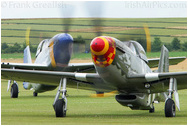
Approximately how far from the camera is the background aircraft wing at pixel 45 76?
13.5 m

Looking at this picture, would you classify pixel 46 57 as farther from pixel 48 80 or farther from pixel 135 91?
pixel 135 91

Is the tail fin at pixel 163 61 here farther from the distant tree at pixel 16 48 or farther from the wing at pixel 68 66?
the distant tree at pixel 16 48

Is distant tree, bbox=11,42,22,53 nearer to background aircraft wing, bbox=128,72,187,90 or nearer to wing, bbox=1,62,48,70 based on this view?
wing, bbox=1,62,48,70

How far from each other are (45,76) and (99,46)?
331 cm

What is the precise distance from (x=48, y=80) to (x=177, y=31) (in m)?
51.1

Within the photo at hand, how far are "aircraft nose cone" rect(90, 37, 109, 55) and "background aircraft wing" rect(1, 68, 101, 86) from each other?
61.6 inches

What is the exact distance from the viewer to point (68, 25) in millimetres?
16484

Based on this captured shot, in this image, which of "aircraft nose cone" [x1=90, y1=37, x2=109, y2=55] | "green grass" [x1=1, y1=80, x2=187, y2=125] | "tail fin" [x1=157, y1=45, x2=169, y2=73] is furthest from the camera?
"tail fin" [x1=157, y1=45, x2=169, y2=73]

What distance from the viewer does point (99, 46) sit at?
11.7m

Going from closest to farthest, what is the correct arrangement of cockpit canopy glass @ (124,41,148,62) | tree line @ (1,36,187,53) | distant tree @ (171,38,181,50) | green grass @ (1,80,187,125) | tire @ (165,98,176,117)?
green grass @ (1,80,187,125) → tire @ (165,98,176,117) → cockpit canopy glass @ (124,41,148,62) → tree line @ (1,36,187,53) → distant tree @ (171,38,181,50)

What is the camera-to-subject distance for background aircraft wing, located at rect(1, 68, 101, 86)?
1352 centimetres

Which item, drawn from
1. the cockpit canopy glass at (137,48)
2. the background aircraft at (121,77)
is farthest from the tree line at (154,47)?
the cockpit canopy glass at (137,48)

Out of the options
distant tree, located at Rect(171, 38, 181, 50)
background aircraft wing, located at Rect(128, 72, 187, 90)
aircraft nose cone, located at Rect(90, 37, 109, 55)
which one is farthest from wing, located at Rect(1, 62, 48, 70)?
distant tree, located at Rect(171, 38, 181, 50)

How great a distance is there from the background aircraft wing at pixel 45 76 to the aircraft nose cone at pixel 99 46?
1.56 m
